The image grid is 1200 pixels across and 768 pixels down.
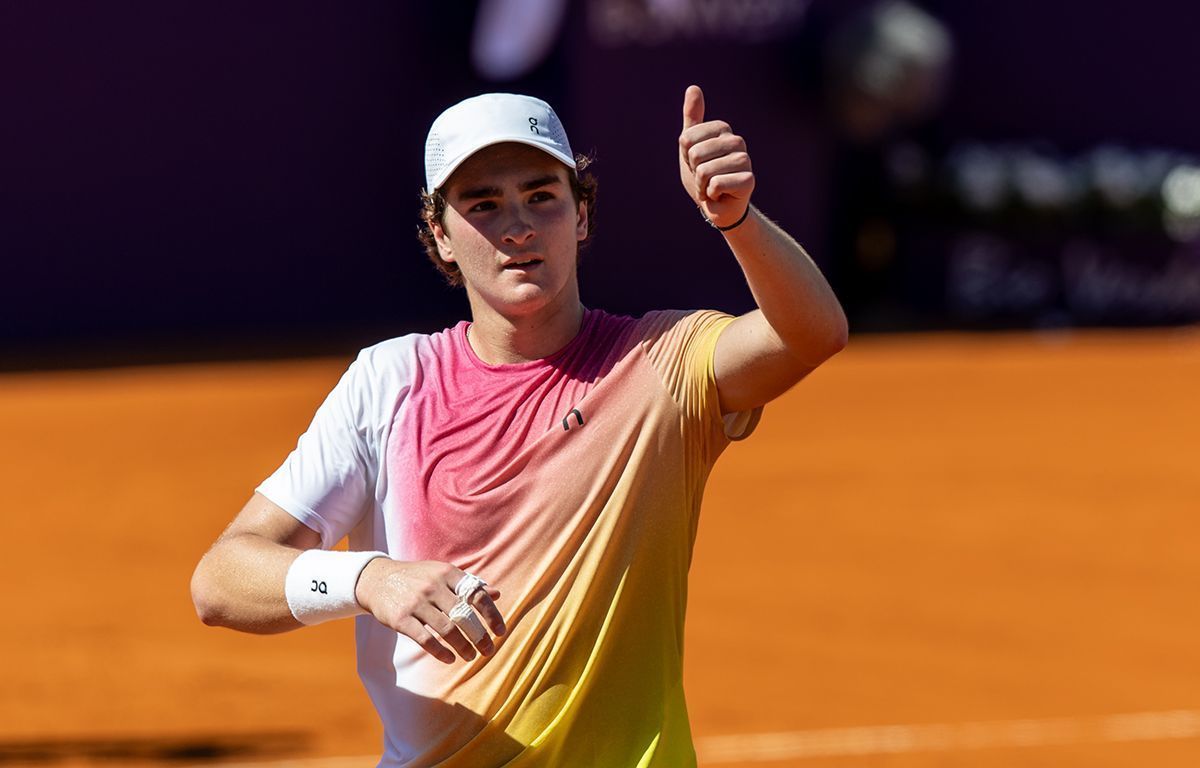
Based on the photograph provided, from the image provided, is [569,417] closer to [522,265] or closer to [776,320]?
[522,265]

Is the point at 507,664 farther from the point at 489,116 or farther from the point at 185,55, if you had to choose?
the point at 185,55

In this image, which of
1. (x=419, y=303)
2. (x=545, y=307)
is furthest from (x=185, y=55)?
(x=545, y=307)

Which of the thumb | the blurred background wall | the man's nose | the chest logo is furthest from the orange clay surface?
the thumb

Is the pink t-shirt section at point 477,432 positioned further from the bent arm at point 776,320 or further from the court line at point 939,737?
the court line at point 939,737

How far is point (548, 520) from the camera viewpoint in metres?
3.24

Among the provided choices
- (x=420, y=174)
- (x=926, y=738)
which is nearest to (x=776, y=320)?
(x=926, y=738)

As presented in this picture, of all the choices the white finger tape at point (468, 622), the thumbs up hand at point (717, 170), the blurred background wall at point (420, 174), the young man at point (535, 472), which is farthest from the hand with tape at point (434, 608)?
the blurred background wall at point (420, 174)

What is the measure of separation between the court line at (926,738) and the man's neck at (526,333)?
449 centimetres

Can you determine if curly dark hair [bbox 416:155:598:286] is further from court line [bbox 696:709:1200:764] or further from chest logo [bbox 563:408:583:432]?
court line [bbox 696:709:1200:764]

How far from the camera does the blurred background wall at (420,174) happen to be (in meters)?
18.5

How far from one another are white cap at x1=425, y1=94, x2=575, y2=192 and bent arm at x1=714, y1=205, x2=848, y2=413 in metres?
0.38

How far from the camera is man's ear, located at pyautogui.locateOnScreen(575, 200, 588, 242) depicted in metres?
3.42

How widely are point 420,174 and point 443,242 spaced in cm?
1597

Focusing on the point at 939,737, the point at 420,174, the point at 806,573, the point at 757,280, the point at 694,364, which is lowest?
the point at 806,573
